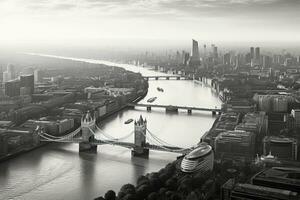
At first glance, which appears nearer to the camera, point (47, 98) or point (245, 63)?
point (47, 98)

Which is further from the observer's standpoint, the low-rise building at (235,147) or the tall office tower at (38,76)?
the tall office tower at (38,76)

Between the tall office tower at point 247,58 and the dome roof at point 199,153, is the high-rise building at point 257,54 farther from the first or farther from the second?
the dome roof at point 199,153

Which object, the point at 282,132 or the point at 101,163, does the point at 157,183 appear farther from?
the point at 282,132

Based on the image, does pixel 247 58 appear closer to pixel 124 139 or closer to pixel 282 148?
pixel 124 139

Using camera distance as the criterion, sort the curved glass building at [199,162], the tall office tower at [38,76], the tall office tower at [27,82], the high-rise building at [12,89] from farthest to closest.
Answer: the tall office tower at [38,76], the tall office tower at [27,82], the high-rise building at [12,89], the curved glass building at [199,162]

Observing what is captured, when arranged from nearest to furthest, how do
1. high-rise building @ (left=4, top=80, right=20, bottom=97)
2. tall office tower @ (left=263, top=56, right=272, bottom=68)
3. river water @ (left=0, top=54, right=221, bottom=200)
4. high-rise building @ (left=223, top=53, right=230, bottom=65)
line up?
1. river water @ (left=0, top=54, right=221, bottom=200)
2. high-rise building @ (left=4, top=80, right=20, bottom=97)
3. tall office tower @ (left=263, top=56, right=272, bottom=68)
4. high-rise building @ (left=223, top=53, right=230, bottom=65)

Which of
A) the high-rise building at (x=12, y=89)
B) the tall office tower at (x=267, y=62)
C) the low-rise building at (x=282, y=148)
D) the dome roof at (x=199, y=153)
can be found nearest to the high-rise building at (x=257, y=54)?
the tall office tower at (x=267, y=62)

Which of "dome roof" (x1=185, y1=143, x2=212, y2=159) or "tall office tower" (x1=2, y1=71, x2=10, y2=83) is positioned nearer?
"dome roof" (x1=185, y1=143, x2=212, y2=159)

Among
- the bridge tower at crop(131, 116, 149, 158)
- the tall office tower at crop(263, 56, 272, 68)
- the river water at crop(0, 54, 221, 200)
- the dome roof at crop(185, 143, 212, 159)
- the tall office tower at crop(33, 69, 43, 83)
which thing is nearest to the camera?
the river water at crop(0, 54, 221, 200)

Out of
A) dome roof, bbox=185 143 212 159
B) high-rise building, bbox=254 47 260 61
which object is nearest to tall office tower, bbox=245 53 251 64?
high-rise building, bbox=254 47 260 61

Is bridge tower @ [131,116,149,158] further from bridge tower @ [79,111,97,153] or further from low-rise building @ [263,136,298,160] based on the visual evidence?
low-rise building @ [263,136,298,160]

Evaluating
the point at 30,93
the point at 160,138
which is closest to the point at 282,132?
the point at 160,138
